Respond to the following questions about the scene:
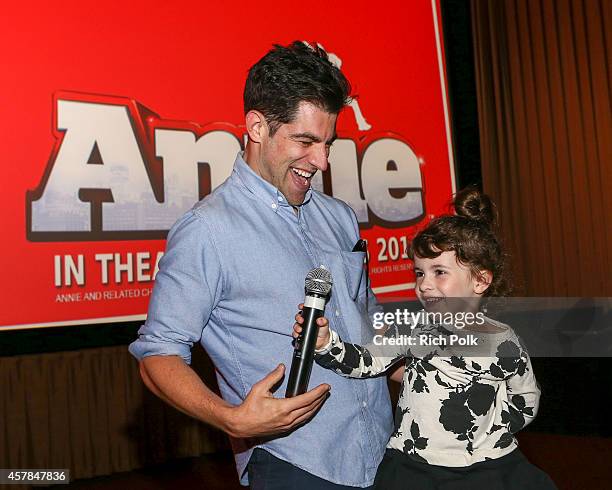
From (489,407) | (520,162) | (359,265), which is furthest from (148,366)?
(520,162)

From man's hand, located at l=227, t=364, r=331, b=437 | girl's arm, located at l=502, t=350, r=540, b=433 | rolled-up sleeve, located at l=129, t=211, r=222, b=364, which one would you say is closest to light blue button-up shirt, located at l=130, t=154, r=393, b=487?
rolled-up sleeve, located at l=129, t=211, r=222, b=364

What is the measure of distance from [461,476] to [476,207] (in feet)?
2.28

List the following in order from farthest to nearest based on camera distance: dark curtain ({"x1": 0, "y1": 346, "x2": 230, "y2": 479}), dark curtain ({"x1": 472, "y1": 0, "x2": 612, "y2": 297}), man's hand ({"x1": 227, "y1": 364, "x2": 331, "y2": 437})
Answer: dark curtain ({"x1": 472, "y1": 0, "x2": 612, "y2": 297}), dark curtain ({"x1": 0, "y1": 346, "x2": 230, "y2": 479}), man's hand ({"x1": 227, "y1": 364, "x2": 331, "y2": 437})

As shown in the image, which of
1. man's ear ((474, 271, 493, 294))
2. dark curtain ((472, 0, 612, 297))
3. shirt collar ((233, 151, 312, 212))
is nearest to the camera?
shirt collar ((233, 151, 312, 212))

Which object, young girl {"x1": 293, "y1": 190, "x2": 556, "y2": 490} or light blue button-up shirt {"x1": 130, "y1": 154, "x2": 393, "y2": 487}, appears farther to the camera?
young girl {"x1": 293, "y1": 190, "x2": 556, "y2": 490}

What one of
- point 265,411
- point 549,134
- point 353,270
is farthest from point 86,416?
point 549,134

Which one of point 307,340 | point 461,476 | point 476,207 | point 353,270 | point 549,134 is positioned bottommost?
point 461,476

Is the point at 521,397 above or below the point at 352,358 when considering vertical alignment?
below

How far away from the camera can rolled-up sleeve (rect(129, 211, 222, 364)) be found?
1.37 m

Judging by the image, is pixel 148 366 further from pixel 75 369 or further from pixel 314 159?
pixel 75 369

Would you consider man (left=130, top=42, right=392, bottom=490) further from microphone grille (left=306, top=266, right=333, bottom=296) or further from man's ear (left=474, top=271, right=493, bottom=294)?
man's ear (left=474, top=271, right=493, bottom=294)

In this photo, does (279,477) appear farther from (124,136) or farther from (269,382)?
(124,136)

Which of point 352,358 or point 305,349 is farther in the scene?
point 352,358

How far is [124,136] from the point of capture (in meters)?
3.42
